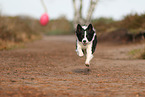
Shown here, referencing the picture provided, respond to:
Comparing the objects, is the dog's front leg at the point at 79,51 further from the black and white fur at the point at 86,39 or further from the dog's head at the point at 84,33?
the dog's head at the point at 84,33

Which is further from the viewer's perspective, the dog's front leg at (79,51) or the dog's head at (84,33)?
the dog's front leg at (79,51)

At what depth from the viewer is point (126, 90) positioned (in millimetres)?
4363

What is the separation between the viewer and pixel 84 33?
591cm

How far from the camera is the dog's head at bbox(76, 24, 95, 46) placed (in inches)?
232

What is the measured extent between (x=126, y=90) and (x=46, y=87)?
5.23 feet

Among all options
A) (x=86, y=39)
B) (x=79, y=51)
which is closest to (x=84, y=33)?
(x=86, y=39)

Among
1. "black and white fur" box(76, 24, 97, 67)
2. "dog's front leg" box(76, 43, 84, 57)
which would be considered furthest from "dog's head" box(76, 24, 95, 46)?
"dog's front leg" box(76, 43, 84, 57)

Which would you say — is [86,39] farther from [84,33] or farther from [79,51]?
[79,51]

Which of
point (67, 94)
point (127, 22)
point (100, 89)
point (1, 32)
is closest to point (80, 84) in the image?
point (100, 89)

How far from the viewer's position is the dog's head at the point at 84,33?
19.3 ft

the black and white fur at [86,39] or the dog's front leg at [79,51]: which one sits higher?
the black and white fur at [86,39]

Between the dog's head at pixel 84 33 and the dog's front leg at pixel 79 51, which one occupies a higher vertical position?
the dog's head at pixel 84 33

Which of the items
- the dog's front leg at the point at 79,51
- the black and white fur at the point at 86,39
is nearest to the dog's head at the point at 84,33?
the black and white fur at the point at 86,39

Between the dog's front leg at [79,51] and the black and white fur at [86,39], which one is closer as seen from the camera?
the black and white fur at [86,39]
